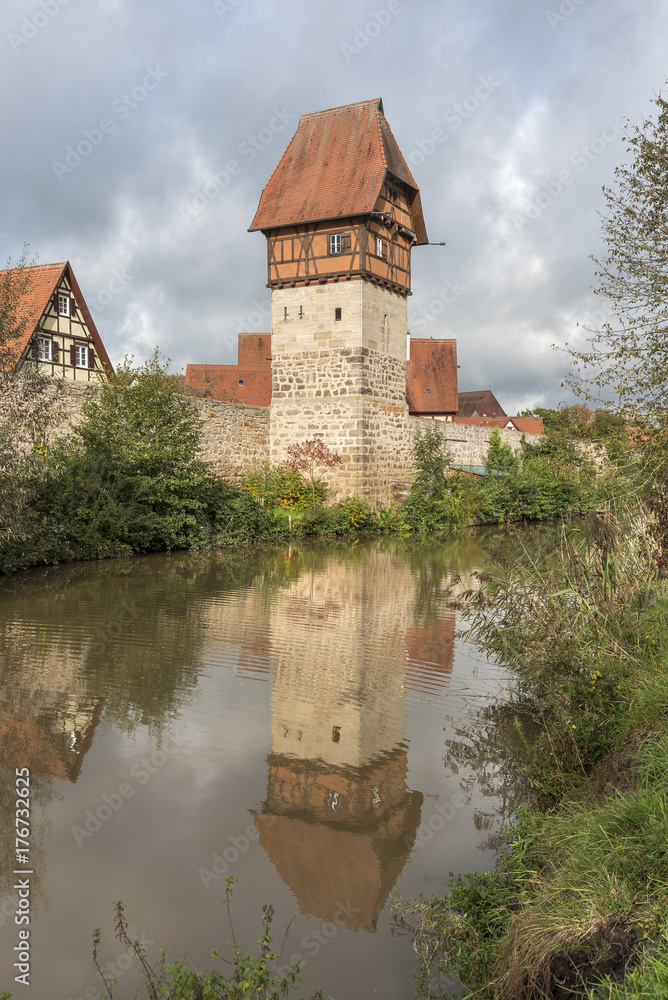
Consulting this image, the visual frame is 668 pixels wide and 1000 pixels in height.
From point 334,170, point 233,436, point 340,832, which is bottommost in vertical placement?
point 340,832

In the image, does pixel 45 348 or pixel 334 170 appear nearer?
pixel 334 170

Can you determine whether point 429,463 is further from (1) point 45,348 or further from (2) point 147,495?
(1) point 45,348

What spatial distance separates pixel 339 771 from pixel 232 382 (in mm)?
36373

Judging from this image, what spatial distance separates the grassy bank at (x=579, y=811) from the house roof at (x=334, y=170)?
57.6 feet

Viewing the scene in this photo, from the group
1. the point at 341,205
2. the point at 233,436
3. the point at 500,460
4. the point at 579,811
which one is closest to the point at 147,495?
the point at 233,436

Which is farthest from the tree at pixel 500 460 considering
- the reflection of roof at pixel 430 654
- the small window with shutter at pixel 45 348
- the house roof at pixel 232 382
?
the reflection of roof at pixel 430 654

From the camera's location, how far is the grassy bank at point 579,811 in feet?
8.14

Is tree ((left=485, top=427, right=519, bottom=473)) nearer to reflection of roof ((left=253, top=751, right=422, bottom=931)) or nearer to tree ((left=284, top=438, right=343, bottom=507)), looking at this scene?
tree ((left=284, top=438, right=343, bottom=507))

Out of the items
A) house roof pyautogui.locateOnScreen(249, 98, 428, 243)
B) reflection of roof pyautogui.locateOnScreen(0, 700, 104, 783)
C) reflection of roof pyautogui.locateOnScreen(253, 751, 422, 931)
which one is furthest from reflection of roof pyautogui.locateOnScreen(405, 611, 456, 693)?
house roof pyautogui.locateOnScreen(249, 98, 428, 243)

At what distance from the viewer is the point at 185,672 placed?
22.2 ft

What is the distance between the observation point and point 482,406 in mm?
69250

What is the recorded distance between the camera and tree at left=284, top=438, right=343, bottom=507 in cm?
2162

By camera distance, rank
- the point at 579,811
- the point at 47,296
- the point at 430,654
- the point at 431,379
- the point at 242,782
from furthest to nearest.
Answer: the point at 431,379 → the point at 47,296 → the point at 430,654 → the point at 242,782 → the point at 579,811

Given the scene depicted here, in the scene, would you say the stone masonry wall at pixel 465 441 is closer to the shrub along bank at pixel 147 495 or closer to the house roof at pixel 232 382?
the shrub along bank at pixel 147 495
